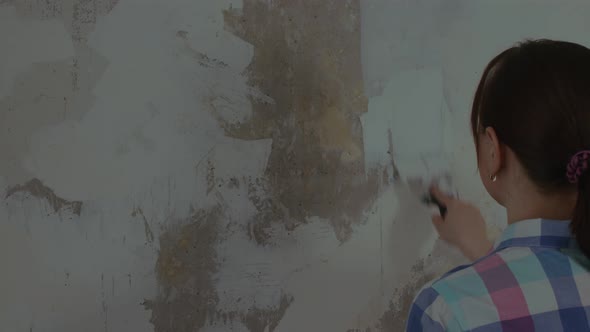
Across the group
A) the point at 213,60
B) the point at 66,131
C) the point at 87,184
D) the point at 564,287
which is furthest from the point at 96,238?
the point at 564,287

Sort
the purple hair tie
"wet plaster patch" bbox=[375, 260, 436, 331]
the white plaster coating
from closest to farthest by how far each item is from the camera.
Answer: the purple hair tie → the white plaster coating → "wet plaster patch" bbox=[375, 260, 436, 331]

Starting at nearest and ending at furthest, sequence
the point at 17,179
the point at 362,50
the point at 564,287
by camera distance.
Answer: the point at 564,287, the point at 17,179, the point at 362,50

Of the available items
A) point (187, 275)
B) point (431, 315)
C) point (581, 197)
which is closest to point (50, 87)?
point (187, 275)

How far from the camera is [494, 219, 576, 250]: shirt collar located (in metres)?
0.66

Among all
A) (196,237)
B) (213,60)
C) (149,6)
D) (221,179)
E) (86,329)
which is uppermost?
(149,6)

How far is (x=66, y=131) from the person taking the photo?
986 millimetres

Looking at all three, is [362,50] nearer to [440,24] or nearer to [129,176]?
[440,24]

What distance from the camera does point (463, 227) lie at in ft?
3.91

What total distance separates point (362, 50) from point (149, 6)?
0.44 metres

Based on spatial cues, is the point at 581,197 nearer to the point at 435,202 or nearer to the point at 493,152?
the point at 493,152

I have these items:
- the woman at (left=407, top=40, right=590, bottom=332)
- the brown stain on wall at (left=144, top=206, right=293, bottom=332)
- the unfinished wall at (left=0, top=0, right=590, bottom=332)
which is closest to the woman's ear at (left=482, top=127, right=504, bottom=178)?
the woman at (left=407, top=40, right=590, bottom=332)

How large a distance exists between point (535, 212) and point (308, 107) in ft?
1.72

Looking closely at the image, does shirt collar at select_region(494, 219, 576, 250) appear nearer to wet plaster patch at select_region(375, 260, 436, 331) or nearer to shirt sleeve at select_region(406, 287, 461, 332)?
shirt sleeve at select_region(406, 287, 461, 332)

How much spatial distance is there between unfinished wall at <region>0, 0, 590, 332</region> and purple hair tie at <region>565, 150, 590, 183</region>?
513 mm
